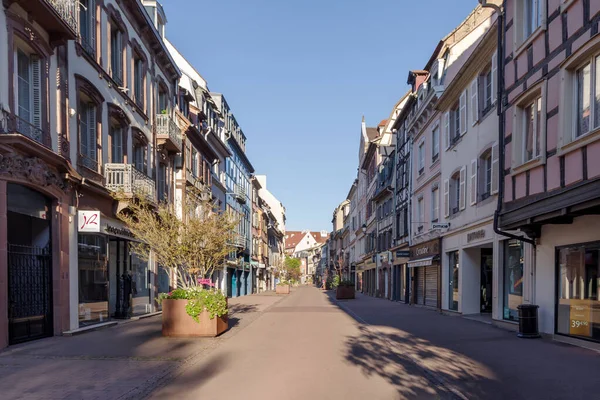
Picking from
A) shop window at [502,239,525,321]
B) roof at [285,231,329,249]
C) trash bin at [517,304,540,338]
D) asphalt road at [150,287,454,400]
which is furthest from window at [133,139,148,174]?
roof at [285,231,329,249]

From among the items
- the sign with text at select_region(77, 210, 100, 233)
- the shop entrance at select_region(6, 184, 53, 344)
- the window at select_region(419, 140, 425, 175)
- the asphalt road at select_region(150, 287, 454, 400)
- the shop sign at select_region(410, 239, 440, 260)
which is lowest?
the asphalt road at select_region(150, 287, 454, 400)

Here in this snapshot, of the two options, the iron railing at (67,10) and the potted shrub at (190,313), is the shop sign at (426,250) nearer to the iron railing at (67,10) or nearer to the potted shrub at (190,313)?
the potted shrub at (190,313)

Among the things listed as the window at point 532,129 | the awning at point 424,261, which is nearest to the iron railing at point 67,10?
the window at point 532,129

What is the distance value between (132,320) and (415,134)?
58.0ft

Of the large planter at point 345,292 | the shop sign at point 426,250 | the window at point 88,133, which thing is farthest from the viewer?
the large planter at point 345,292

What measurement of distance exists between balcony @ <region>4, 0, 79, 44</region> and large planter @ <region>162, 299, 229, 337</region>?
22.8 feet

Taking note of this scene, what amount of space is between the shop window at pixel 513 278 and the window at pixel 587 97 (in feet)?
15.4

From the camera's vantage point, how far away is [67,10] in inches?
509

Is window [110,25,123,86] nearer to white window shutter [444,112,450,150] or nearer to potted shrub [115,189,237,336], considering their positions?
potted shrub [115,189,237,336]

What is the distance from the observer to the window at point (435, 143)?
23.4 meters

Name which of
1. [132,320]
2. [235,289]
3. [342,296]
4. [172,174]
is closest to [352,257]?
[235,289]

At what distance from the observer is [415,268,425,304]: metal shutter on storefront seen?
2668 centimetres

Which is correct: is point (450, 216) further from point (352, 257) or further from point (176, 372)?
point (352, 257)

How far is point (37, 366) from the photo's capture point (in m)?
8.70
